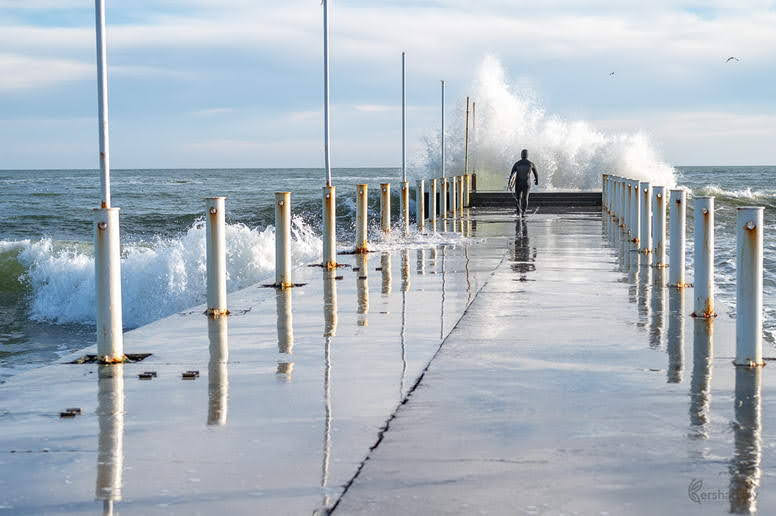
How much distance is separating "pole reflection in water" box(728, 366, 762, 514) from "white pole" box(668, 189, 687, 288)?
452cm

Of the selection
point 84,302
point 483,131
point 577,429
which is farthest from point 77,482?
point 483,131

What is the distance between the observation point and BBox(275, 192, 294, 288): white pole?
12734mm

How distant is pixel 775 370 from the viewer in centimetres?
738

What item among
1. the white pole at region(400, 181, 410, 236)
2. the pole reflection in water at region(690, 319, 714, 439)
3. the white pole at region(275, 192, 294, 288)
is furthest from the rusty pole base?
the white pole at region(400, 181, 410, 236)

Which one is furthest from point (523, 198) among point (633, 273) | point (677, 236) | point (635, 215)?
point (677, 236)

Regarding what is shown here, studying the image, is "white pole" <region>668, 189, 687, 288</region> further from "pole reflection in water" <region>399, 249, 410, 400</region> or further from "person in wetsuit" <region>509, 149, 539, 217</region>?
"person in wetsuit" <region>509, 149, 539, 217</region>

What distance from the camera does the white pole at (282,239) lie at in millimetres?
12734

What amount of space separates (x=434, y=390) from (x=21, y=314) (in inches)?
599

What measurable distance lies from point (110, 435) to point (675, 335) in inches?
190

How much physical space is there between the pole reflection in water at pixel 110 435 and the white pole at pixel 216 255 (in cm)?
255

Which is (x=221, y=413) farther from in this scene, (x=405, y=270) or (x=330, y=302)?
(x=405, y=270)

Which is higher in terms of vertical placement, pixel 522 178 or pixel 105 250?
pixel 522 178

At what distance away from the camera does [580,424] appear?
5.86 m

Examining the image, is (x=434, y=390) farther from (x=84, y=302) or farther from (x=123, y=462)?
(x=84, y=302)
